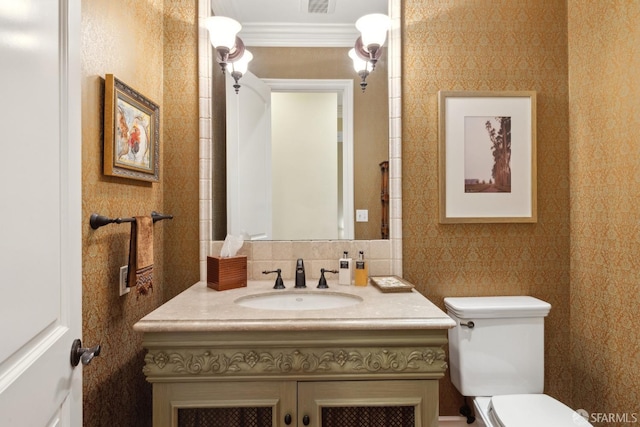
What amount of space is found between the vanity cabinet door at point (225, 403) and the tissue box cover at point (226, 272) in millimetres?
447

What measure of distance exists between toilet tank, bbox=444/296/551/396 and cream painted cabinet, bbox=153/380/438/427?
1.54 feet

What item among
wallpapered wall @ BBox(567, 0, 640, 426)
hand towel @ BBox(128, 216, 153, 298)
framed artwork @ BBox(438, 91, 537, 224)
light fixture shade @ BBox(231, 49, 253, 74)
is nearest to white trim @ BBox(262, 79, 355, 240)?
light fixture shade @ BBox(231, 49, 253, 74)

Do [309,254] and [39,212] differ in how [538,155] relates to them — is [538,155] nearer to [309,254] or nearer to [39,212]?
[309,254]

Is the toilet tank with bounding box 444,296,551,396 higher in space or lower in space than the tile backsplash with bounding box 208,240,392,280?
lower

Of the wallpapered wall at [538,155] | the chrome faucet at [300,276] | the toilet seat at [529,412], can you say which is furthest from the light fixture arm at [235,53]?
the toilet seat at [529,412]

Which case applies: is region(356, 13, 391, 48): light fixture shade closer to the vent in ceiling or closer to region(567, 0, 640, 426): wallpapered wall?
the vent in ceiling

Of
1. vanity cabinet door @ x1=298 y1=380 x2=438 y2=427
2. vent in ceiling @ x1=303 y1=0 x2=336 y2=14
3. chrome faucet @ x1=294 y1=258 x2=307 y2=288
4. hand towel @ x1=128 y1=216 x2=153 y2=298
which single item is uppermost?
vent in ceiling @ x1=303 y1=0 x2=336 y2=14

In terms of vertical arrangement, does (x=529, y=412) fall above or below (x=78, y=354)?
below

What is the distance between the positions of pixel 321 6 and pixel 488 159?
1083 mm

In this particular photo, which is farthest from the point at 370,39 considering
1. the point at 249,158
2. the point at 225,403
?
the point at 225,403

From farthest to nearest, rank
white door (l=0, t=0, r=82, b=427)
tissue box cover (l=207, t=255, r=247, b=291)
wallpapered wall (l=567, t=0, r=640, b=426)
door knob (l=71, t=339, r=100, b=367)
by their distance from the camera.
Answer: tissue box cover (l=207, t=255, r=247, b=291), wallpapered wall (l=567, t=0, r=640, b=426), door knob (l=71, t=339, r=100, b=367), white door (l=0, t=0, r=82, b=427)

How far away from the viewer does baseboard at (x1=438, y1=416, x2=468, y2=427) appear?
1.65m

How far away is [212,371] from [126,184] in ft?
2.47

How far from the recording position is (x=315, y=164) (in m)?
1.67
